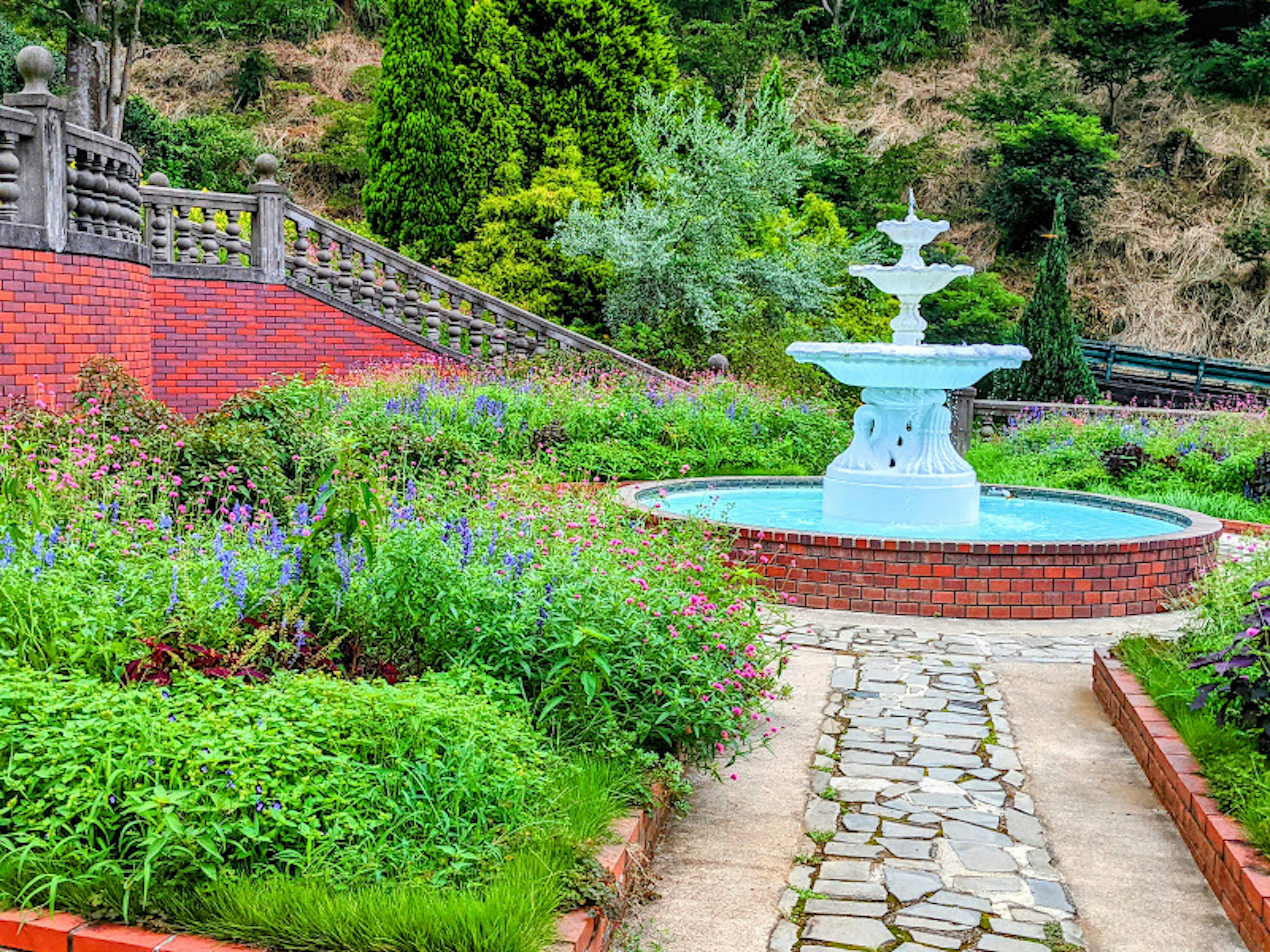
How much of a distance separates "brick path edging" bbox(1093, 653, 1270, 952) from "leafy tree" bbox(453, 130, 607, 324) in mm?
16178

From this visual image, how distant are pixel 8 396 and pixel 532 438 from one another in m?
5.18

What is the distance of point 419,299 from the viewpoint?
59.4 ft

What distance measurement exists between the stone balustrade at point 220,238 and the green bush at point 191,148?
571 centimetres

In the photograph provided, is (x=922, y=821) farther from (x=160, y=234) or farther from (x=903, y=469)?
(x=160, y=234)

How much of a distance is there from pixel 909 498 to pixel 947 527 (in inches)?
15.7

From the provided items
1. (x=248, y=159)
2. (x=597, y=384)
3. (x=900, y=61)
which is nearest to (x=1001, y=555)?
(x=597, y=384)

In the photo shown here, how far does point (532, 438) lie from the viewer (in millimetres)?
13062

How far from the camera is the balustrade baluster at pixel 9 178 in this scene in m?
9.45

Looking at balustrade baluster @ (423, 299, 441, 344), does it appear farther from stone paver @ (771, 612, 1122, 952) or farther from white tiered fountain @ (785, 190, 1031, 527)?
stone paver @ (771, 612, 1122, 952)

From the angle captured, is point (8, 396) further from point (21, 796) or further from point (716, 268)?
point (716, 268)

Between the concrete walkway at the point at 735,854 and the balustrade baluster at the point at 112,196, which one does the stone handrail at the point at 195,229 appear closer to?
the balustrade baluster at the point at 112,196

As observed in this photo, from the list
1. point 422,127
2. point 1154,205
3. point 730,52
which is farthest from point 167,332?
point 1154,205

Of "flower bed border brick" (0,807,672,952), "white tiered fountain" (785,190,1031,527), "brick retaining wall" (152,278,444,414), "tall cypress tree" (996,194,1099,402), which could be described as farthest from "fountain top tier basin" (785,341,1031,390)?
"tall cypress tree" (996,194,1099,402)

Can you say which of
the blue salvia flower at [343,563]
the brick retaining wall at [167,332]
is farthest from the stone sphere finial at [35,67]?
the blue salvia flower at [343,563]
